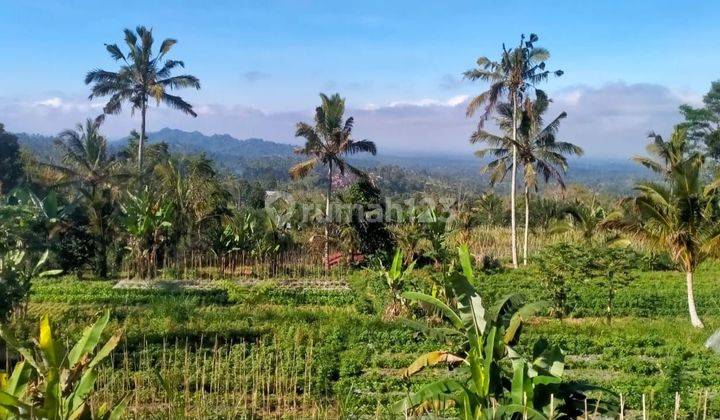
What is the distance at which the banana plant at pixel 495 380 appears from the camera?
168 inches

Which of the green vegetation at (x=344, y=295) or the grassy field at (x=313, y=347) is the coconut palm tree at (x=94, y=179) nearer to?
the green vegetation at (x=344, y=295)

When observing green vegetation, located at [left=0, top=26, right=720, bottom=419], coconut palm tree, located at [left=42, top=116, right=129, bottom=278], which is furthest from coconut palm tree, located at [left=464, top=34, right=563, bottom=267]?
coconut palm tree, located at [left=42, top=116, right=129, bottom=278]

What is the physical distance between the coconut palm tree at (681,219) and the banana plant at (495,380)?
25.3ft

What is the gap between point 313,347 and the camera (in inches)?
376

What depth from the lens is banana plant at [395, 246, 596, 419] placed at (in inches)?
168

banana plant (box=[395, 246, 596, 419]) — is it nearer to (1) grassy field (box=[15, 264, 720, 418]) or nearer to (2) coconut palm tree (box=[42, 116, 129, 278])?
(1) grassy field (box=[15, 264, 720, 418])

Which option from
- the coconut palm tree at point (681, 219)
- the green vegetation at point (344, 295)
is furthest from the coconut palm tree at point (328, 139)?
the coconut palm tree at point (681, 219)

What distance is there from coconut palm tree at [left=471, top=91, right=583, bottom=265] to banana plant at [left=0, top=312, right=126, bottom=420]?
1689 centimetres

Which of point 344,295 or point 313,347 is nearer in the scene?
point 313,347

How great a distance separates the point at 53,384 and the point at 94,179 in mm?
19251

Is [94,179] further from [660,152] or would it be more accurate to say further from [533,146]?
[660,152]

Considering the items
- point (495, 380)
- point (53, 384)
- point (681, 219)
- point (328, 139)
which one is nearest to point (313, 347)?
point (495, 380)

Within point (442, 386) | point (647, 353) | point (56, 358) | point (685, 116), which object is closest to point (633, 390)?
point (647, 353)

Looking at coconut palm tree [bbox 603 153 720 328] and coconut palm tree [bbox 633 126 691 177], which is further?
coconut palm tree [bbox 633 126 691 177]
